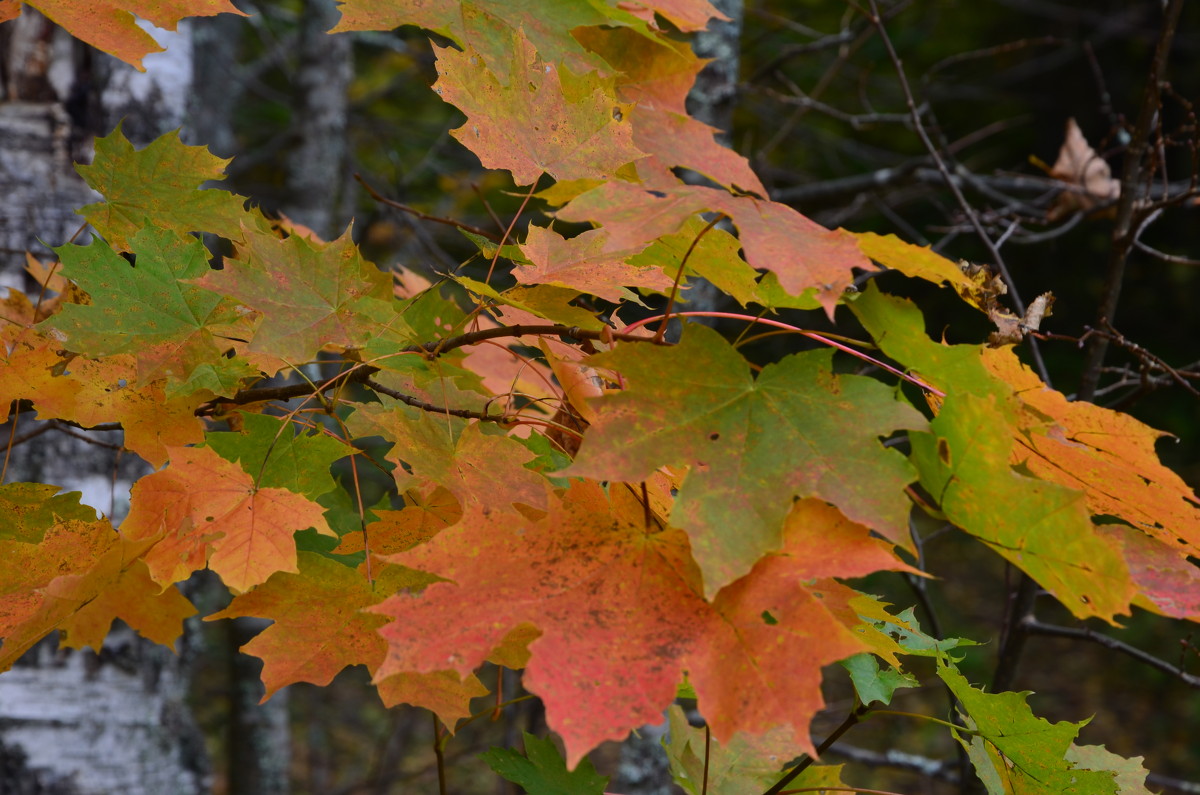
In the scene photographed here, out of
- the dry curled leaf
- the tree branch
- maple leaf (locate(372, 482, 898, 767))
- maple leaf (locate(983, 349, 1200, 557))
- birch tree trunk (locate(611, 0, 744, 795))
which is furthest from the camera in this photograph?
the dry curled leaf

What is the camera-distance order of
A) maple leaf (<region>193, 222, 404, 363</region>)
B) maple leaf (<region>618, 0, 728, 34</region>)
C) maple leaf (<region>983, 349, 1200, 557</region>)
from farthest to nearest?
maple leaf (<region>618, 0, 728, 34</region>) → maple leaf (<region>193, 222, 404, 363</region>) → maple leaf (<region>983, 349, 1200, 557</region>)

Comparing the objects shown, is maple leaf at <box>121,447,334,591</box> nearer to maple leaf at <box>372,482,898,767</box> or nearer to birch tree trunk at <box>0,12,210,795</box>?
maple leaf at <box>372,482,898,767</box>

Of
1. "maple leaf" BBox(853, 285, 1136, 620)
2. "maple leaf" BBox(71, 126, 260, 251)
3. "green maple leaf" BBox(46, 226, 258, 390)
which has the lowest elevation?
"maple leaf" BBox(853, 285, 1136, 620)

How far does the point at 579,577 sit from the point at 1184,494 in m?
0.54

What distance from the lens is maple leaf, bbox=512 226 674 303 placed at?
0.94m

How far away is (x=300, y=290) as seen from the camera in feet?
3.00

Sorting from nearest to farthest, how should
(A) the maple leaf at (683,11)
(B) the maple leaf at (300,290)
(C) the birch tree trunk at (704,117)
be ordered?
(B) the maple leaf at (300,290)
(A) the maple leaf at (683,11)
(C) the birch tree trunk at (704,117)

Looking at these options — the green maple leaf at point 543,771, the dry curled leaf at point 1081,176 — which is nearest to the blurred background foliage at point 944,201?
the dry curled leaf at point 1081,176

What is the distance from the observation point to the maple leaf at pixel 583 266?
944 millimetres

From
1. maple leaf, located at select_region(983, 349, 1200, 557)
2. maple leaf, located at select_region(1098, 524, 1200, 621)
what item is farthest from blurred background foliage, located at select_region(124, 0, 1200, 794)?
maple leaf, located at select_region(1098, 524, 1200, 621)

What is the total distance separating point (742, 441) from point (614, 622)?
172 mm

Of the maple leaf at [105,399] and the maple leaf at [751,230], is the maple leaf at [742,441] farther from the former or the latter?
the maple leaf at [105,399]

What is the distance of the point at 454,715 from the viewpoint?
2.84 ft

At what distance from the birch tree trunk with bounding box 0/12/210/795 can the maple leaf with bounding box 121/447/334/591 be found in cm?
132
